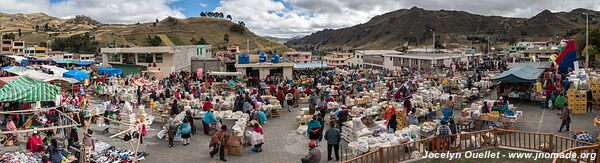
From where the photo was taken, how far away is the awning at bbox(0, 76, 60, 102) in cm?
1430

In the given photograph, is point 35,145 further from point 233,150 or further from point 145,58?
point 145,58

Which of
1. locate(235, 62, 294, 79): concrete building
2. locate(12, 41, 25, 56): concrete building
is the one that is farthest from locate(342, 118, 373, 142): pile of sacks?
locate(12, 41, 25, 56): concrete building

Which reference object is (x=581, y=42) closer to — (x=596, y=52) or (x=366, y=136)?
(x=596, y=52)

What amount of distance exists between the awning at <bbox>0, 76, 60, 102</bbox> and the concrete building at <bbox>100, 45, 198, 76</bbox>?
78.7 ft

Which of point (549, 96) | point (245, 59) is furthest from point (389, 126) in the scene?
point (245, 59)

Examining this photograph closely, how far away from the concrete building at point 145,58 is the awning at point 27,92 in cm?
2399

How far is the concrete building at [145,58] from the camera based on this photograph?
129 ft

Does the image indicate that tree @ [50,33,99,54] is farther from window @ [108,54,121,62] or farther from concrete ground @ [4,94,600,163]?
concrete ground @ [4,94,600,163]

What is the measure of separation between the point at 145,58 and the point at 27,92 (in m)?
26.1

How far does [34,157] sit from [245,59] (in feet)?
93.6

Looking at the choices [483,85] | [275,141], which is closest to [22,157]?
[275,141]

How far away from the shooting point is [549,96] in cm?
1889

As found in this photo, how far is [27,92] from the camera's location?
1452cm

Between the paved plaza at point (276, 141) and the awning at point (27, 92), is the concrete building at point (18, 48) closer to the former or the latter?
the awning at point (27, 92)
